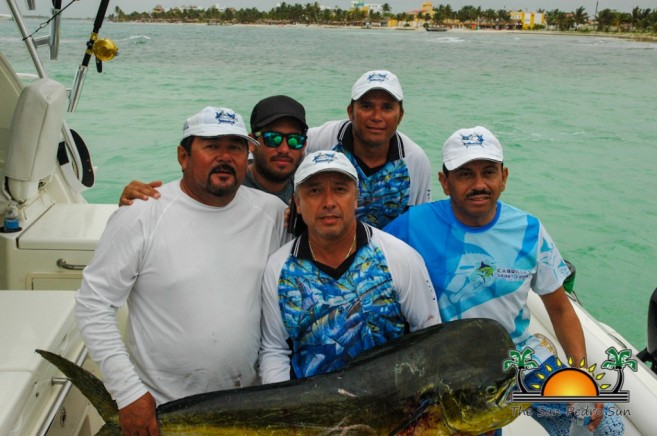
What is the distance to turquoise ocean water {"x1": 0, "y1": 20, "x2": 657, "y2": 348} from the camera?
9.58 metres

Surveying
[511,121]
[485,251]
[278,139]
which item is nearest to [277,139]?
[278,139]

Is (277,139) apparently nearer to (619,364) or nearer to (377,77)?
(377,77)

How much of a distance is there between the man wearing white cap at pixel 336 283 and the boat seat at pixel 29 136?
2.13 m

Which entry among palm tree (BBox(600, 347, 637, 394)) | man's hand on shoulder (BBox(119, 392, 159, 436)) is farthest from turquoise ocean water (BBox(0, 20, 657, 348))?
palm tree (BBox(600, 347, 637, 394))

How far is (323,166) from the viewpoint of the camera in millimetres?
2211

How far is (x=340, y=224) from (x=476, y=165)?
64 centimetres

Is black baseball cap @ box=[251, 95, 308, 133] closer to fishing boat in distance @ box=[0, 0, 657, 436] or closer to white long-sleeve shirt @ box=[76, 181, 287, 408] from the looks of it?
white long-sleeve shirt @ box=[76, 181, 287, 408]

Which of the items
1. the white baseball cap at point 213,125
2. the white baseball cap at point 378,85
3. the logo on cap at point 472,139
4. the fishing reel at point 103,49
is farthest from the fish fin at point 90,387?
the fishing reel at point 103,49

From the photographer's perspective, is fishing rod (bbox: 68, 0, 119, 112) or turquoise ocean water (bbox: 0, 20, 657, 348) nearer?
fishing rod (bbox: 68, 0, 119, 112)

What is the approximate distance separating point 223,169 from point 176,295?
1.68 ft

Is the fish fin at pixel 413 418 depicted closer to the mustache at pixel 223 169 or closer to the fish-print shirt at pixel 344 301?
the fish-print shirt at pixel 344 301

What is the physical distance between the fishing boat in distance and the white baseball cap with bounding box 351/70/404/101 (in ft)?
4.89

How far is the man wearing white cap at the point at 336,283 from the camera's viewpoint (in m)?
2.19

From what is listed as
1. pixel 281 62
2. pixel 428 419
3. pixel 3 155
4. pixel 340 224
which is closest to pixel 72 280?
pixel 3 155
